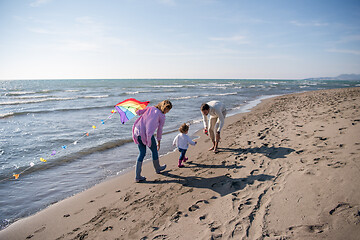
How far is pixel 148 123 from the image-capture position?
4078mm

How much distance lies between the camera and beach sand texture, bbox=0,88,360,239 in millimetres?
2465

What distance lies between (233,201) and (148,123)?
219cm

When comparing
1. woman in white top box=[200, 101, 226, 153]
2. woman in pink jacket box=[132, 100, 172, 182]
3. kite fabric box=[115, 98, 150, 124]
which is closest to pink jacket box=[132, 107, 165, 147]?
woman in pink jacket box=[132, 100, 172, 182]

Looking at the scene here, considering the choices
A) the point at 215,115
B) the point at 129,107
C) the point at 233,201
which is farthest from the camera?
the point at 215,115

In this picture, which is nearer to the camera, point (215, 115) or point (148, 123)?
point (148, 123)

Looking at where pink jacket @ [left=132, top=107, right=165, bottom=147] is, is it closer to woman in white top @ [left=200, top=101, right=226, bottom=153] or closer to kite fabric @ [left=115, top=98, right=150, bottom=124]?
kite fabric @ [left=115, top=98, right=150, bottom=124]

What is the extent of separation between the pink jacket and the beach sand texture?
42.8 inches

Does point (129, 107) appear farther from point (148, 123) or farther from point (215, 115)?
point (215, 115)

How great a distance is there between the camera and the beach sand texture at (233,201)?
246cm

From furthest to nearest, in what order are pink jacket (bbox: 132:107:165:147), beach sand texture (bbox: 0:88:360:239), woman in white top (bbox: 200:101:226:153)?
woman in white top (bbox: 200:101:226:153)
pink jacket (bbox: 132:107:165:147)
beach sand texture (bbox: 0:88:360:239)

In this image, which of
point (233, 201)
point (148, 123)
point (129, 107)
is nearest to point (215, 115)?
point (148, 123)

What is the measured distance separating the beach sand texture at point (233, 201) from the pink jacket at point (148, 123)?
1.09 metres

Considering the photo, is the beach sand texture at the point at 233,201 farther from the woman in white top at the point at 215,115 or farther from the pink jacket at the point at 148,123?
the pink jacket at the point at 148,123

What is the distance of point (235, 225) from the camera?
254 centimetres
